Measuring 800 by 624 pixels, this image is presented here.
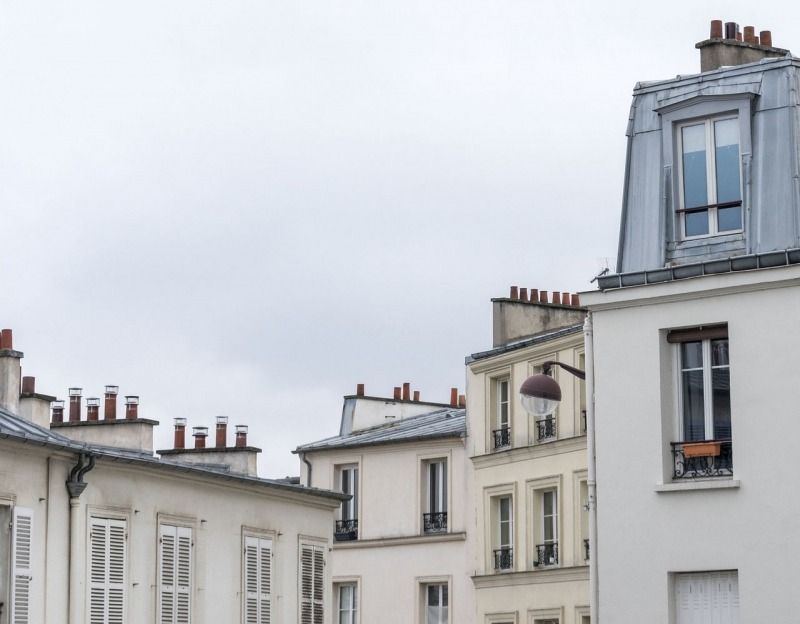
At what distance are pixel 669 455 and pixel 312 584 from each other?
1137cm

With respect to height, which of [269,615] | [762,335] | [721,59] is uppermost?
[721,59]

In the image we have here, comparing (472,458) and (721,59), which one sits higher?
(721,59)

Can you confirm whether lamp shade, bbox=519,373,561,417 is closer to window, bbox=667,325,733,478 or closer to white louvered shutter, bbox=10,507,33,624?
window, bbox=667,325,733,478

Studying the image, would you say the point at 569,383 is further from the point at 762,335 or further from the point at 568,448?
the point at 762,335

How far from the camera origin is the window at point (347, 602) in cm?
4400

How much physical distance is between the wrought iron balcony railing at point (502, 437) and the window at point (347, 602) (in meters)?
5.48

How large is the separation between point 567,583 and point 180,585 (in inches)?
519

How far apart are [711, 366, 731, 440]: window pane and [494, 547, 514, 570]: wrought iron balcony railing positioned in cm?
2027

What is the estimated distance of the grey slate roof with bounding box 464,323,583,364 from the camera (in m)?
38.9

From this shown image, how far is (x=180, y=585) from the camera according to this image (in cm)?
2758

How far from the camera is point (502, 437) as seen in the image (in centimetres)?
4125

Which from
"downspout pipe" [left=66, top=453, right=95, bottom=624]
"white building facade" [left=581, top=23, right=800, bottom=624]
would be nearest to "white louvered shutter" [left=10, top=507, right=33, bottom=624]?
"downspout pipe" [left=66, top=453, right=95, bottom=624]

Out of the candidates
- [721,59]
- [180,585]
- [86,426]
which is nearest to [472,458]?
[86,426]

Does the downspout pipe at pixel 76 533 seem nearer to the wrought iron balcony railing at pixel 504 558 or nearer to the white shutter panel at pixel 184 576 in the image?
the white shutter panel at pixel 184 576
